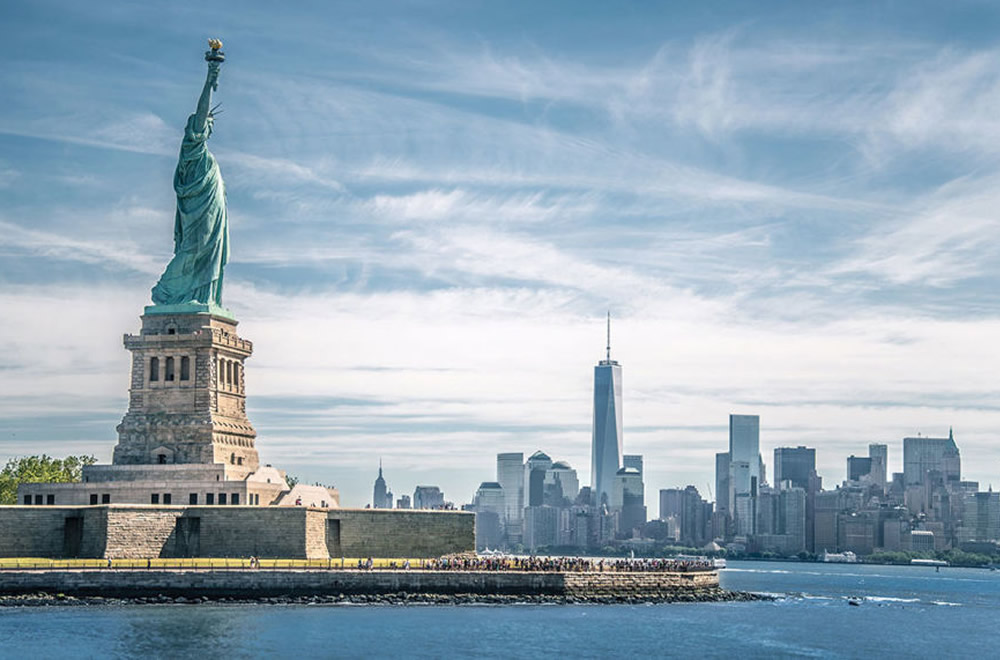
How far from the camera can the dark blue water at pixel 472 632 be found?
72.1m

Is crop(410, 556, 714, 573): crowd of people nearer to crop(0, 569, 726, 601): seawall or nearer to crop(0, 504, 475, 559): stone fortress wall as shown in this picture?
crop(0, 569, 726, 601): seawall

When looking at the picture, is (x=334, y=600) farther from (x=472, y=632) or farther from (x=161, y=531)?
(x=472, y=632)

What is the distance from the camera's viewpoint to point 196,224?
345 feet

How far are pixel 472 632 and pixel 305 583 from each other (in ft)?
48.5

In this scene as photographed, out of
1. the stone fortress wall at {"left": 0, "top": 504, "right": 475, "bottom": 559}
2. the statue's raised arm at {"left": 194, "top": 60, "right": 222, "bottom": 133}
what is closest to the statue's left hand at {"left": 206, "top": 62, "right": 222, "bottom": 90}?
the statue's raised arm at {"left": 194, "top": 60, "right": 222, "bottom": 133}

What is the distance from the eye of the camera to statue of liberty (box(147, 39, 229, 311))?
343 ft

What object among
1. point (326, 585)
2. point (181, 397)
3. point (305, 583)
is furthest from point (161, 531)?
point (181, 397)

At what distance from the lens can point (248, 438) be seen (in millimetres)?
106625

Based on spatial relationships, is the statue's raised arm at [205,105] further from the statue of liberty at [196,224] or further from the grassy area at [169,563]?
the grassy area at [169,563]

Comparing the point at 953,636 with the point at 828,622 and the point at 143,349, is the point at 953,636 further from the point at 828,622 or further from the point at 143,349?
the point at 143,349

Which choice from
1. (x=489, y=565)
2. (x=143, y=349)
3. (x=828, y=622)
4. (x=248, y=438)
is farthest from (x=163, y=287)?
(x=828, y=622)

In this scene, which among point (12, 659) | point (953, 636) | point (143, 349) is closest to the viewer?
point (12, 659)

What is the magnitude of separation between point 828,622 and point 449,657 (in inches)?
1495

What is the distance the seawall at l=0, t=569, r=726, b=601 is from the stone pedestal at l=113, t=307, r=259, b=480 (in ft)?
38.8
